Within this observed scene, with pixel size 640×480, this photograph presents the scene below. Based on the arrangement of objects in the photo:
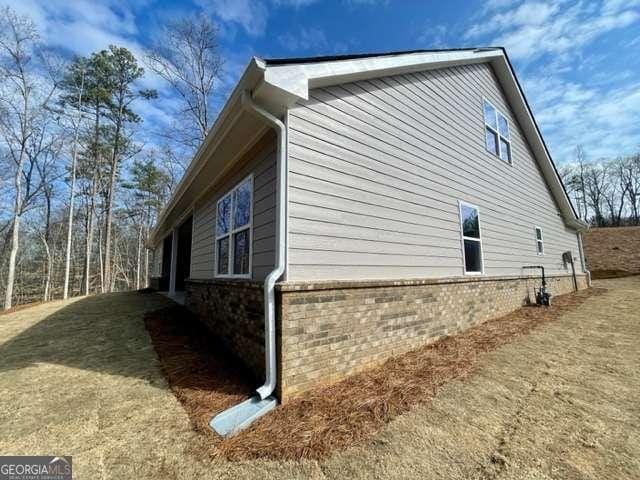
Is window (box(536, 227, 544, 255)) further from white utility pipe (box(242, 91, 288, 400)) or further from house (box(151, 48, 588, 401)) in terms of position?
white utility pipe (box(242, 91, 288, 400))

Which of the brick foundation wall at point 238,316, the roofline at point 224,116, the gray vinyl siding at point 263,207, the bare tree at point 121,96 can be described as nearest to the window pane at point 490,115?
the gray vinyl siding at point 263,207

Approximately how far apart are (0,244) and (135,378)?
2931cm

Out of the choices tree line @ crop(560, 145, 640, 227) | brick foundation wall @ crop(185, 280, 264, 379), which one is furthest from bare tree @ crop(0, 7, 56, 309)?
tree line @ crop(560, 145, 640, 227)

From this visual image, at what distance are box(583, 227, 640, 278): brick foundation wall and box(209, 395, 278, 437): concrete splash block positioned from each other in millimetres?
24023

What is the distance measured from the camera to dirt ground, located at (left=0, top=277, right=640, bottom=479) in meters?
2.27

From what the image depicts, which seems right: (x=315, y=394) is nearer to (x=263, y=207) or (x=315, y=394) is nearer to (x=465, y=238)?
(x=263, y=207)

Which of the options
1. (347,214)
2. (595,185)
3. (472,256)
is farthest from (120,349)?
(595,185)

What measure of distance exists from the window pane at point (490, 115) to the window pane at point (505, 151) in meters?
0.57

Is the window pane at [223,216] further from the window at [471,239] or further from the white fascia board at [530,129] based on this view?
the white fascia board at [530,129]

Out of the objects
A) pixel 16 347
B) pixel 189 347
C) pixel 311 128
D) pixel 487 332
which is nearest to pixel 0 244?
pixel 16 347

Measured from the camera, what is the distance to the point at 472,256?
6.73 meters

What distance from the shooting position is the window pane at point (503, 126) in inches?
355

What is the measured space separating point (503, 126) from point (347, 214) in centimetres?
788

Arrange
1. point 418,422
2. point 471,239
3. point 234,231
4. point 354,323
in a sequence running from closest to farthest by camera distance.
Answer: point 418,422 → point 354,323 → point 234,231 → point 471,239
